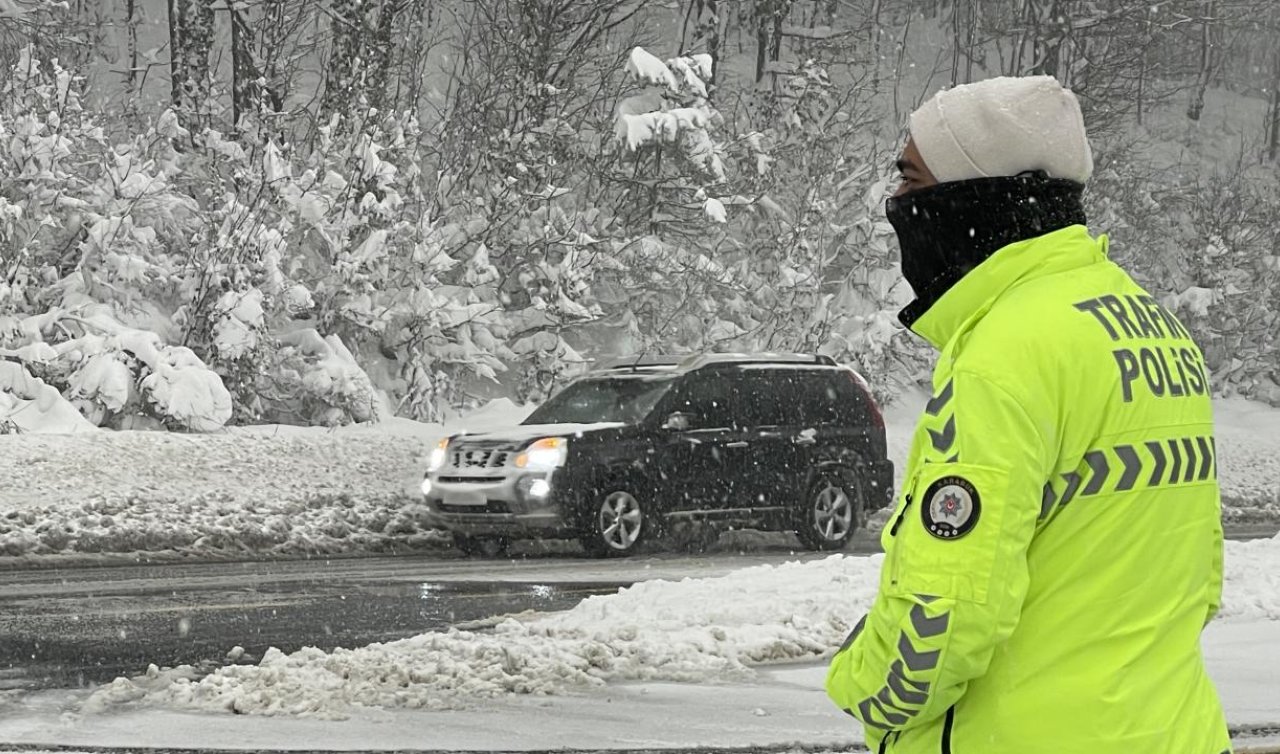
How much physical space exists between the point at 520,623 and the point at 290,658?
171 centimetres

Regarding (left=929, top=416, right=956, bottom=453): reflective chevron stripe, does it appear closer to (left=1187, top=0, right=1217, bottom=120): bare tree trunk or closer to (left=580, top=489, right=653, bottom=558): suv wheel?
(left=580, top=489, right=653, bottom=558): suv wheel

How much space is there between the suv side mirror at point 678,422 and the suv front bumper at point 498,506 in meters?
1.38

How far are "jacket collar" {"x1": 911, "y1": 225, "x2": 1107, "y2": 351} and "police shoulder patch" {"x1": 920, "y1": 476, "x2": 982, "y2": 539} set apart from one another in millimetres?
250

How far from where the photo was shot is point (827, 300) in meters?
27.4

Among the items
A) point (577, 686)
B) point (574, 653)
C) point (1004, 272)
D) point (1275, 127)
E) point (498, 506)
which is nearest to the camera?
point (1004, 272)

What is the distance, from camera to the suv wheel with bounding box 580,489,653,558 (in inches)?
601

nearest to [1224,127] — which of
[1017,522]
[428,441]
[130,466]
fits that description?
[428,441]

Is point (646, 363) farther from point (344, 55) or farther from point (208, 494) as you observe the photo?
point (344, 55)

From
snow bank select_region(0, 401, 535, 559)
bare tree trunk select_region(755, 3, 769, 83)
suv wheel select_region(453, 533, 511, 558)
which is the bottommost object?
suv wheel select_region(453, 533, 511, 558)

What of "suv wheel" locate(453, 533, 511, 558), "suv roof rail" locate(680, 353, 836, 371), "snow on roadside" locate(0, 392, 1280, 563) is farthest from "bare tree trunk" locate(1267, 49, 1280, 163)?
"suv wheel" locate(453, 533, 511, 558)

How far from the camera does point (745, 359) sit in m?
16.6

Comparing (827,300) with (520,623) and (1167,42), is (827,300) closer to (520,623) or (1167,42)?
(520,623)

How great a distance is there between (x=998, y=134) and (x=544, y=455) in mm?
12646

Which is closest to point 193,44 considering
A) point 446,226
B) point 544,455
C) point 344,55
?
point 344,55
